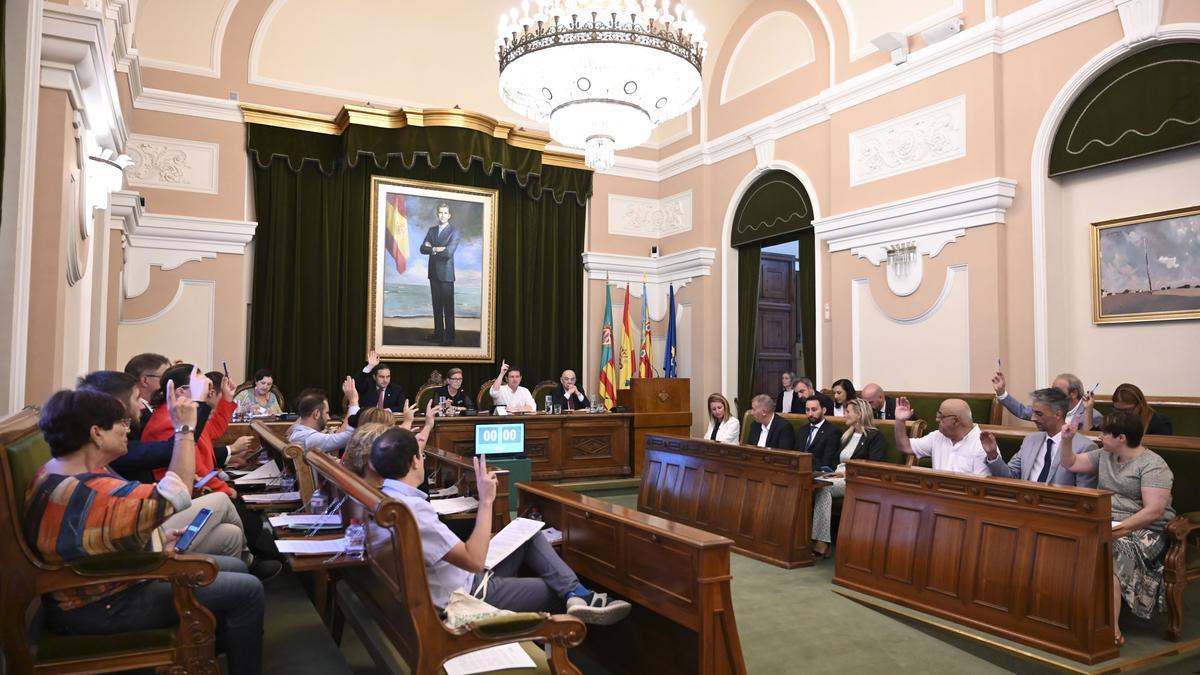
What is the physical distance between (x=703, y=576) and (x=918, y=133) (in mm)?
6390

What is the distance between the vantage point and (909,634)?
12.3ft

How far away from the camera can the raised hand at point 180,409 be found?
282 centimetres

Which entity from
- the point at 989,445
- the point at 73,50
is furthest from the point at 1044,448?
the point at 73,50

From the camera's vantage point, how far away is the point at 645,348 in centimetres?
1100

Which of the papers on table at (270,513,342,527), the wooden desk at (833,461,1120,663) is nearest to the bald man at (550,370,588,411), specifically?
the wooden desk at (833,461,1120,663)

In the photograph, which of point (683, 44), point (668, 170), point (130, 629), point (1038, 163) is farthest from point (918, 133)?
point (130, 629)

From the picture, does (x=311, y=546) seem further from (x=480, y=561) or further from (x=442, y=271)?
(x=442, y=271)

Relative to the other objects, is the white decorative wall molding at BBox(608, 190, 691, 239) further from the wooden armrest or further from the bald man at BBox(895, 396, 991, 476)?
the wooden armrest

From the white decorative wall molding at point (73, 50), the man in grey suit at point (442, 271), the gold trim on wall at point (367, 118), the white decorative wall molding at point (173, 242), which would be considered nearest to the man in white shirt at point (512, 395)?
the man in grey suit at point (442, 271)

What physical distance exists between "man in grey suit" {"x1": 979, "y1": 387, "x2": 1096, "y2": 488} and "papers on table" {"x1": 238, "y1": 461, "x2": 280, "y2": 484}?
13.9 ft

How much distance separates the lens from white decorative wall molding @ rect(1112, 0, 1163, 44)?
577 cm

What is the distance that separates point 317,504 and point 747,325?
7.35 meters

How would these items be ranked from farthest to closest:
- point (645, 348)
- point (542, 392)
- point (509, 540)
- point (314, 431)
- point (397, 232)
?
point (645, 348)
point (542, 392)
point (397, 232)
point (314, 431)
point (509, 540)

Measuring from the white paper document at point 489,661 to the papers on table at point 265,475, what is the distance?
9.14ft
